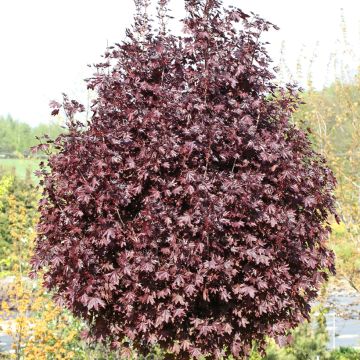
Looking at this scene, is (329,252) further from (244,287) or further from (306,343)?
(306,343)

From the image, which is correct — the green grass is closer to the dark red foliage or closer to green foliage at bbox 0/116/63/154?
the dark red foliage

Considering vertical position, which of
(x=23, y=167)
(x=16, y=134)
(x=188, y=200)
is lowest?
(x=188, y=200)

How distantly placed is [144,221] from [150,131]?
79 cm

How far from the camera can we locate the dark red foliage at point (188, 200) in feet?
15.6

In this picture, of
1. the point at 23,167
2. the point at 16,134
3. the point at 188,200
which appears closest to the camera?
the point at 188,200

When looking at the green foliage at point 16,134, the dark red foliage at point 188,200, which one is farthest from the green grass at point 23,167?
the green foliage at point 16,134

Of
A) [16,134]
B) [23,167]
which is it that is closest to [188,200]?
[23,167]

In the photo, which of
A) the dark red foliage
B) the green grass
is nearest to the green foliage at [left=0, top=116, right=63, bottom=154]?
the green grass

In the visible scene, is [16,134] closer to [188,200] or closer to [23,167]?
[23,167]

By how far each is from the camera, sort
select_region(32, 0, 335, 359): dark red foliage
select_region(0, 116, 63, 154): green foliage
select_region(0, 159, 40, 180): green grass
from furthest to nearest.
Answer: select_region(0, 116, 63, 154): green foliage, select_region(0, 159, 40, 180): green grass, select_region(32, 0, 335, 359): dark red foliage

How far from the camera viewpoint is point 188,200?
4.86m

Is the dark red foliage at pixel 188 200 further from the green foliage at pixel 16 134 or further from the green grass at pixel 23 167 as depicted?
the green foliage at pixel 16 134

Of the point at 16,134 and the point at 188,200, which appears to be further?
the point at 16,134

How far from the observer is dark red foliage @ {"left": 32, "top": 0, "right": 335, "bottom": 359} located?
188 inches
